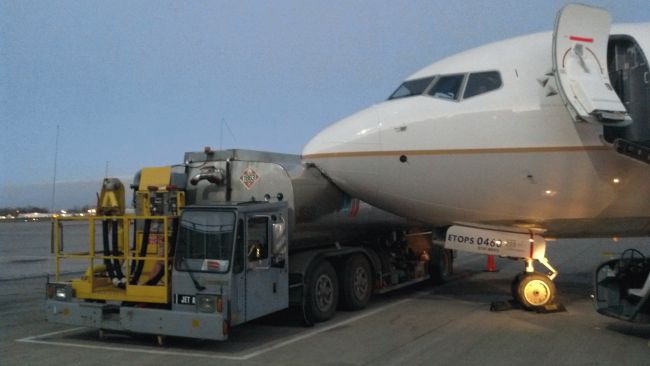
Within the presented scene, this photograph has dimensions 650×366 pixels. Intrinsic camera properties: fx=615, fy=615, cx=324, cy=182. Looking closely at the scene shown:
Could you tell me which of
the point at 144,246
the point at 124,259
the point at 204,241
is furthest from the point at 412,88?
the point at 124,259

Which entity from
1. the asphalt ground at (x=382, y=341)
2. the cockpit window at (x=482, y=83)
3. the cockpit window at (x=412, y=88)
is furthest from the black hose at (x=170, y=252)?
the cockpit window at (x=482, y=83)

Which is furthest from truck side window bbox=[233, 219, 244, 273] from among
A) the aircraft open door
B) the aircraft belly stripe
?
the aircraft open door

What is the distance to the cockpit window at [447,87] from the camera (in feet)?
35.4

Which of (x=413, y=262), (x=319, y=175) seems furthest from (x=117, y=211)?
(x=413, y=262)

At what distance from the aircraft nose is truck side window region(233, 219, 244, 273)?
245 centimetres

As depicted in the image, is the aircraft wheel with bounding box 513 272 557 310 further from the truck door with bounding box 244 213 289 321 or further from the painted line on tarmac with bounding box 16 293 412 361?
the truck door with bounding box 244 213 289 321

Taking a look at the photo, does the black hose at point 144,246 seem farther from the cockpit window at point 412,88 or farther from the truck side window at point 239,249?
the cockpit window at point 412,88

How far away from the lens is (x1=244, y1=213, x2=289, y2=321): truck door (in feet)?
29.7

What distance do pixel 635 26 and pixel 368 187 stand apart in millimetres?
5481

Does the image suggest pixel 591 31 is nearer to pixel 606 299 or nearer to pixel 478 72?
pixel 478 72

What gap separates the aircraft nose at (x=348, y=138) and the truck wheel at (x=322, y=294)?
2.10 m

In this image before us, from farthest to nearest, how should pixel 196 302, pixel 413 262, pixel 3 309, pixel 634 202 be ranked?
pixel 413 262, pixel 3 309, pixel 634 202, pixel 196 302

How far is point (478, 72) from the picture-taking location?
10828 mm

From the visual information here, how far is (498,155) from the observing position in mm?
10320
